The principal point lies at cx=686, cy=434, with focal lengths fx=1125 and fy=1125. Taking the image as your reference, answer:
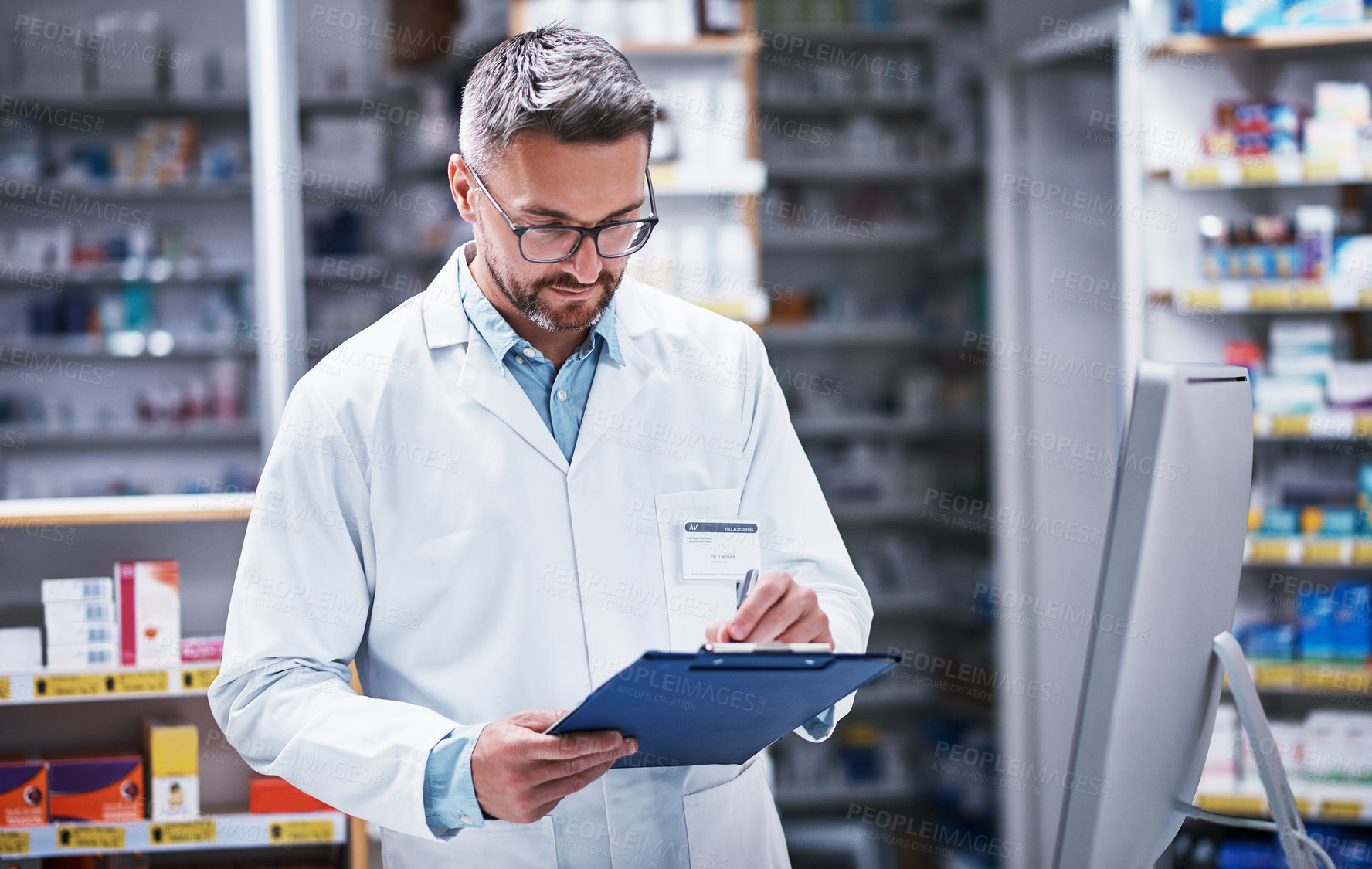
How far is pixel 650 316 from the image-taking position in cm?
168

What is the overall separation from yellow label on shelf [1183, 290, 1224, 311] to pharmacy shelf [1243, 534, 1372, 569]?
0.65 metres

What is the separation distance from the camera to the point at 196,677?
6.98 ft

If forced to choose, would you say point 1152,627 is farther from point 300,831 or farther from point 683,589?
point 300,831

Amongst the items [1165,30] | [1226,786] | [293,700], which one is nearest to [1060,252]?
[1165,30]

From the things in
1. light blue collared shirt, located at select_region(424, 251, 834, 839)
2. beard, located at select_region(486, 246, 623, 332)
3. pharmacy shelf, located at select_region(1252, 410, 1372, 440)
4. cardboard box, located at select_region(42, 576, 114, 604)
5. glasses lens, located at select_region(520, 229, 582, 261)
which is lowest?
cardboard box, located at select_region(42, 576, 114, 604)

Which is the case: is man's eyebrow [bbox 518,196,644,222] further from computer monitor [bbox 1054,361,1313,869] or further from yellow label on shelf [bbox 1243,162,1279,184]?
yellow label on shelf [bbox 1243,162,1279,184]

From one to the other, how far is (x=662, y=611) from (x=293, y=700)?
0.48 meters

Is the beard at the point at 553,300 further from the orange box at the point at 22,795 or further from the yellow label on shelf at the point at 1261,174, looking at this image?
the yellow label on shelf at the point at 1261,174

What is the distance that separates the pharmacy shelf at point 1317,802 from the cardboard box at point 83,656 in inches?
108

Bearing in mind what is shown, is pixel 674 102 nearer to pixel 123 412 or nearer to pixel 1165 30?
pixel 1165 30

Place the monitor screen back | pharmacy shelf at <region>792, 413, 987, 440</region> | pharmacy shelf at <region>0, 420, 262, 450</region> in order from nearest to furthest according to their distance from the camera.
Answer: the monitor screen back
pharmacy shelf at <region>792, 413, 987, 440</region>
pharmacy shelf at <region>0, 420, 262, 450</region>

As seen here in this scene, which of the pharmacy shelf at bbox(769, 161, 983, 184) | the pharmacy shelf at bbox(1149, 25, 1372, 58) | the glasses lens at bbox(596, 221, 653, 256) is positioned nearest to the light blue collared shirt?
the glasses lens at bbox(596, 221, 653, 256)

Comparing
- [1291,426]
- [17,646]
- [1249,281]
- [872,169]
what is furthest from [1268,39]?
[17,646]

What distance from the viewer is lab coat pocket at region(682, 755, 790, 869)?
4.91 ft
